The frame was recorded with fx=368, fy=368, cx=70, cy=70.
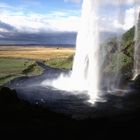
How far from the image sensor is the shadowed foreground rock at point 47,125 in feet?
110

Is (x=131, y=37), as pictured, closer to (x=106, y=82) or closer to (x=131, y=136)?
(x=106, y=82)

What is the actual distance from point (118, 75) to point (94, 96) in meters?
42.7

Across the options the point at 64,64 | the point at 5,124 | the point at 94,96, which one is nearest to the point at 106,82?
the point at 94,96

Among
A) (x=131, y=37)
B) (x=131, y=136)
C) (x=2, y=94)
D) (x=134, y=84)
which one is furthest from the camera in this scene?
(x=131, y=37)

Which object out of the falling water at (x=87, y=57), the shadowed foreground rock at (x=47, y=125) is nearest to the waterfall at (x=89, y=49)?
the falling water at (x=87, y=57)

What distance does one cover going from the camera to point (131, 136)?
1345 inches

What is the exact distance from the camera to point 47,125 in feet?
117

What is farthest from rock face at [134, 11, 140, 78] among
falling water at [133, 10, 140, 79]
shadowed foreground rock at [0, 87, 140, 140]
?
shadowed foreground rock at [0, 87, 140, 140]

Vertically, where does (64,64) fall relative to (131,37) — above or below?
below

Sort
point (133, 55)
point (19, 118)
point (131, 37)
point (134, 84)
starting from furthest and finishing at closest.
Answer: point (131, 37) < point (133, 55) < point (134, 84) < point (19, 118)

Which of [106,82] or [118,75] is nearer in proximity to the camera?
[106,82]

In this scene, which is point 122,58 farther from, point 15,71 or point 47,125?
point 47,125

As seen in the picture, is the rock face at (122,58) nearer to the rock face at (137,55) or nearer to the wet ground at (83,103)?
the rock face at (137,55)

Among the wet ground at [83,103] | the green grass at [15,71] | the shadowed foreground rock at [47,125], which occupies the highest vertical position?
the shadowed foreground rock at [47,125]
